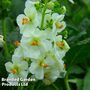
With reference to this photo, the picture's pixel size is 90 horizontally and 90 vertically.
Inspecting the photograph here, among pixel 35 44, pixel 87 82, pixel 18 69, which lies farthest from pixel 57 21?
pixel 87 82

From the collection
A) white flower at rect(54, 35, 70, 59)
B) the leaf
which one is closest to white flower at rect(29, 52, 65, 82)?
white flower at rect(54, 35, 70, 59)

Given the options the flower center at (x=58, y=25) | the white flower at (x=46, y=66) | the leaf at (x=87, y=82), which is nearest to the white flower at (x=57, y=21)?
the flower center at (x=58, y=25)

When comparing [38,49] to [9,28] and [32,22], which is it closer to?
[32,22]

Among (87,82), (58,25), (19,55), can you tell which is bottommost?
(87,82)

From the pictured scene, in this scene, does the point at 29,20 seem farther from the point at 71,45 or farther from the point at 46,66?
the point at 71,45

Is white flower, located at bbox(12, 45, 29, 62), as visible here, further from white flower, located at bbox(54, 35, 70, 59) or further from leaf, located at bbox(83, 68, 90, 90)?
leaf, located at bbox(83, 68, 90, 90)

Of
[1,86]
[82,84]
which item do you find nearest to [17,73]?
[1,86]

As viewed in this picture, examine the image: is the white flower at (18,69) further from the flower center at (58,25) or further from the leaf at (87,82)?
the leaf at (87,82)
